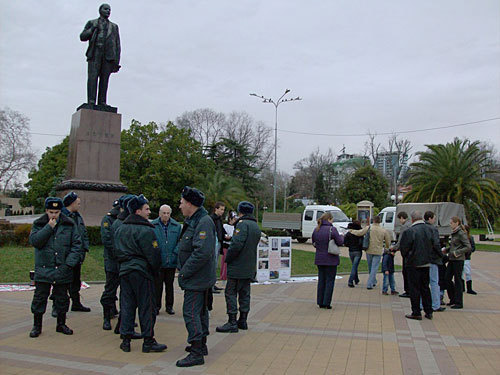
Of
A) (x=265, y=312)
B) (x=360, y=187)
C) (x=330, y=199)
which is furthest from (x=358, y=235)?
(x=330, y=199)

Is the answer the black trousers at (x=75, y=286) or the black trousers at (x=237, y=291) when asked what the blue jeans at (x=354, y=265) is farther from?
the black trousers at (x=75, y=286)

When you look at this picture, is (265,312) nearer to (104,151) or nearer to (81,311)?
(81,311)

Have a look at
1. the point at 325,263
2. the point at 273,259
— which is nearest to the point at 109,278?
the point at 325,263

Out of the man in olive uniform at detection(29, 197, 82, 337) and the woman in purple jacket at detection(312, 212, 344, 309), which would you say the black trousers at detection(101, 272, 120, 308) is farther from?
the woman in purple jacket at detection(312, 212, 344, 309)

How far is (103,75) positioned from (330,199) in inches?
2216

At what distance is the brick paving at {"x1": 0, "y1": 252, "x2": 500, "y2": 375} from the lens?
17.0 feet

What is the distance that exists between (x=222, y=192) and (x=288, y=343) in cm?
2889

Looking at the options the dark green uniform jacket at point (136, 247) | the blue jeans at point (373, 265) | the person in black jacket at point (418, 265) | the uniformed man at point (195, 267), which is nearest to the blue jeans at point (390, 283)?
the blue jeans at point (373, 265)

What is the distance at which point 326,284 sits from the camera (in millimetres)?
8727

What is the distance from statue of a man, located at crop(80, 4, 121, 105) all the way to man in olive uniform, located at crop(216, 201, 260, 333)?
9874 mm

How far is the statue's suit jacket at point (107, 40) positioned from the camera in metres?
14.6

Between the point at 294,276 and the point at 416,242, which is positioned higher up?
the point at 416,242

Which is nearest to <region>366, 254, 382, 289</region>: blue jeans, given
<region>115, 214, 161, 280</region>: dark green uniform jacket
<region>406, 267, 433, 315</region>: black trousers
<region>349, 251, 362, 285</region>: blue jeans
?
<region>349, 251, 362, 285</region>: blue jeans

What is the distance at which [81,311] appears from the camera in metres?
7.81
